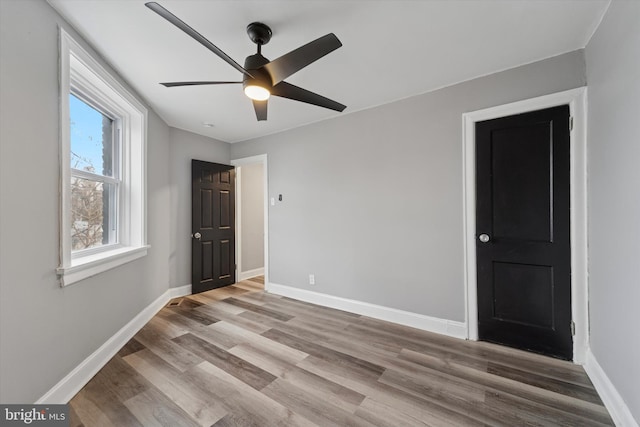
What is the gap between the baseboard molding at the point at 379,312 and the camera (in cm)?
259

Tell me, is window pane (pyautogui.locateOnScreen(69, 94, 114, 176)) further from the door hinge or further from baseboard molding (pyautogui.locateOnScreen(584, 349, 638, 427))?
the door hinge

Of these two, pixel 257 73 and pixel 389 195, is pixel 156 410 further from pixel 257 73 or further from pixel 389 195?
pixel 389 195

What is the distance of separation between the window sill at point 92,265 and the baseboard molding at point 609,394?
3365mm

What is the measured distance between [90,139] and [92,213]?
663mm

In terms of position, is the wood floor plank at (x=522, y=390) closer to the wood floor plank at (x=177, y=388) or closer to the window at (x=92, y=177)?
the wood floor plank at (x=177, y=388)

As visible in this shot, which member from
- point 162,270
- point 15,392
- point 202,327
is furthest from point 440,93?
point 162,270

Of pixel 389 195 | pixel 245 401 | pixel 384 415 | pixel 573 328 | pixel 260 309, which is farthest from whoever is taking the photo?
pixel 260 309

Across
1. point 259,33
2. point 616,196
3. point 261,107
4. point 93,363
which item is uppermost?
point 259,33

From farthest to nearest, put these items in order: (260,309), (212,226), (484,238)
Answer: (212,226) < (260,309) < (484,238)

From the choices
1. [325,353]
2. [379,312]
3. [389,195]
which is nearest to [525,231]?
[389,195]

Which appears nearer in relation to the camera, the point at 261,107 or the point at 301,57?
the point at 301,57

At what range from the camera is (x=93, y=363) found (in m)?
2.00

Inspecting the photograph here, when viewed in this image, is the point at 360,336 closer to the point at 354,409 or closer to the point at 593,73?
the point at 354,409

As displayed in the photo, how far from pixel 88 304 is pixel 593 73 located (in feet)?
13.6
